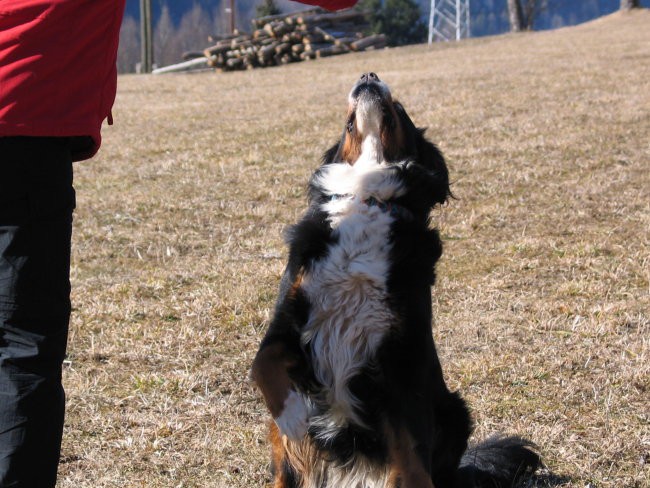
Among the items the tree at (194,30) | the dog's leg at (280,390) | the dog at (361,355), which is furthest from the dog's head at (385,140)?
the tree at (194,30)

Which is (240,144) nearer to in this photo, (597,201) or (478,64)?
(597,201)

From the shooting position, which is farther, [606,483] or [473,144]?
[473,144]

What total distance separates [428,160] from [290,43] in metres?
21.2

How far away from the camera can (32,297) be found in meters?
2.80

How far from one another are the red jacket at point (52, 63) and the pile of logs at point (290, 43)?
21.4 meters

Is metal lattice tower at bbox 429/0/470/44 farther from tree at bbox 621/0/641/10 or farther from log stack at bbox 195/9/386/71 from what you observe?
log stack at bbox 195/9/386/71

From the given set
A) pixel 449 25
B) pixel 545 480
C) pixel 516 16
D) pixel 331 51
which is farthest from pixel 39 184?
pixel 449 25

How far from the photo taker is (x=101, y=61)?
2.84m

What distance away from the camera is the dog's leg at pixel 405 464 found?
3.19m

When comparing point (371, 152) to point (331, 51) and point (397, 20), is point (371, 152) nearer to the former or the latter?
point (331, 51)

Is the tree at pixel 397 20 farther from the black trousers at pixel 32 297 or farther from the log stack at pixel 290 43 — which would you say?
the black trousers at pixel 32 297

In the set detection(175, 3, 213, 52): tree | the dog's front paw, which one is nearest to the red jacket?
the dog's front paw

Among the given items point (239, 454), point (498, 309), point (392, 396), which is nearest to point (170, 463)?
point (239, 454)

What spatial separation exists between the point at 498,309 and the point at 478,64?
13617 millimetres
